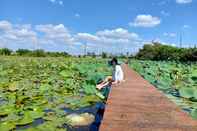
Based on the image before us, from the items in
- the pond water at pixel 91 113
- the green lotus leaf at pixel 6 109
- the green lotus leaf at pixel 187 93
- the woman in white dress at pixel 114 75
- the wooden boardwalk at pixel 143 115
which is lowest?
the pond water at pixel 91 113

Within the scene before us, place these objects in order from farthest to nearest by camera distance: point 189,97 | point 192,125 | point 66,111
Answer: point 189,97 < point 66,111 < point 192,125

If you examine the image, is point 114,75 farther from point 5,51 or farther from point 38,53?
point 38,53

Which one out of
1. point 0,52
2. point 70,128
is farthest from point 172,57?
point 70,128

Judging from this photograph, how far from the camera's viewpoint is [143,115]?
432 cm

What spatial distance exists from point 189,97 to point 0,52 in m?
45.8

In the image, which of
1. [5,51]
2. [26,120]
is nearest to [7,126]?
[26,120]

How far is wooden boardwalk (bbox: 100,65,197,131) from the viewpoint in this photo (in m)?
3.72

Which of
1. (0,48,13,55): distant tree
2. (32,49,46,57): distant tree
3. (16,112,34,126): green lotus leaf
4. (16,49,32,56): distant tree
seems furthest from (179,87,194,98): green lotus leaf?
(16,49,32,56): distant tree

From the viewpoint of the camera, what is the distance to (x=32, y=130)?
395 centimetres

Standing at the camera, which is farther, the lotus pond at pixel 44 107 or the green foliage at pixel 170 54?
the green foliage at pixel 170 54

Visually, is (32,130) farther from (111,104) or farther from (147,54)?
(147,54)

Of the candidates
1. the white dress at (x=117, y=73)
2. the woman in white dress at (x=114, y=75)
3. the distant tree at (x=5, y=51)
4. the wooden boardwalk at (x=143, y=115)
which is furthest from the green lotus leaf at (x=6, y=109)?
the distant tree at (x=5, y=51)

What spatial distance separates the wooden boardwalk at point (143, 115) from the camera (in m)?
3.72

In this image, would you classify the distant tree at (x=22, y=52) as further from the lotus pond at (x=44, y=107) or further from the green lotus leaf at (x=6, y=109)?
the green lotus leaf at (x=6, y=109)
